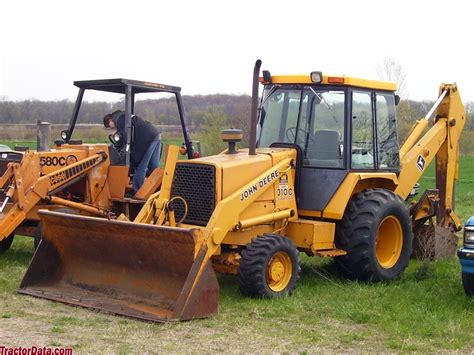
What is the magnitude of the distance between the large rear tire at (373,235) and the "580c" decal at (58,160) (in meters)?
4.02

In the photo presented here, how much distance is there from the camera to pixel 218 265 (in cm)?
804

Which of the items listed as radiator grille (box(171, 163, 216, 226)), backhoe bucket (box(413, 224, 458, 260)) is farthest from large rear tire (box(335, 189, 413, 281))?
radiator grille (box(171, 163, 216, 226))

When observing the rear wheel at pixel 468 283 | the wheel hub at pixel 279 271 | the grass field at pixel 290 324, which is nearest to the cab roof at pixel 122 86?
the grass field at pixel 290 324

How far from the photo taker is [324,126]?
909 centimetres

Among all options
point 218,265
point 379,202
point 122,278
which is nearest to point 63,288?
point 122,278

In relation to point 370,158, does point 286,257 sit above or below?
below

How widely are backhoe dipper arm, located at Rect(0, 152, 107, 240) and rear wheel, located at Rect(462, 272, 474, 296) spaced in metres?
5.41

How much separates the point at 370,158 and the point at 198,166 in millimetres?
2350

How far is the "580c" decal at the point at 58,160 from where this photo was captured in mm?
10383

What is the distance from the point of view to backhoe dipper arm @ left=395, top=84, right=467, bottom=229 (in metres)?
10.5

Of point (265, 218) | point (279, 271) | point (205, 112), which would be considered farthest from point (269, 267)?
point (205, 112)

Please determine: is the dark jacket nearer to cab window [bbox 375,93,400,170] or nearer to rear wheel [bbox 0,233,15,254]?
rear wheel [bbox 0,233,15,254]

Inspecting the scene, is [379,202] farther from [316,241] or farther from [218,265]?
[218,265]

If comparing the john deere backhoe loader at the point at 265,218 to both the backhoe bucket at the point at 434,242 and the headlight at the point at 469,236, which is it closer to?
the backhoe bucket at the point at 434,242
